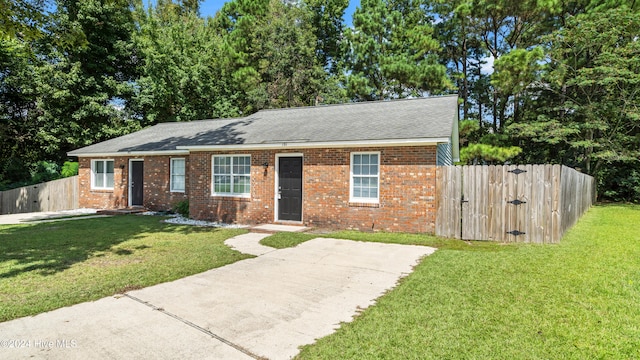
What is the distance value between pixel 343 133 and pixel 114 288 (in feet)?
24.1

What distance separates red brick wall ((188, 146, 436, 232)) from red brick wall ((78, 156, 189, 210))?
2542 millimetres

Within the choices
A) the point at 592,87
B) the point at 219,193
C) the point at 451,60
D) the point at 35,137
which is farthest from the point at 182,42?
the point at 592,87

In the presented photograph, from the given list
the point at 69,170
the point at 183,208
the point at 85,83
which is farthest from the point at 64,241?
the point at 85,83

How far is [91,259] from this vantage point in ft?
22.4

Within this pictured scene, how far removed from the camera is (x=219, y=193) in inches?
489

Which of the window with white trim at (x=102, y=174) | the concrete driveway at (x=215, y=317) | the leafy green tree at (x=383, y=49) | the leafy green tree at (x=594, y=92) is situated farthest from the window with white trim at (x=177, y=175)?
the leafy green tree at (x=594, y=92)

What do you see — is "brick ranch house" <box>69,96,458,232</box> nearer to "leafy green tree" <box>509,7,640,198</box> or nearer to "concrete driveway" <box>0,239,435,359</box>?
"concrete driveway" <box>0,239,435,359</box>

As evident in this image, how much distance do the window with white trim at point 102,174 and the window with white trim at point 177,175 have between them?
4.09 m

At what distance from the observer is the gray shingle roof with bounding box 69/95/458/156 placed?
9883mm

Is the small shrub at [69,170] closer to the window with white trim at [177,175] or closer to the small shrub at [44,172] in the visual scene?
the small shrub at [44,172]

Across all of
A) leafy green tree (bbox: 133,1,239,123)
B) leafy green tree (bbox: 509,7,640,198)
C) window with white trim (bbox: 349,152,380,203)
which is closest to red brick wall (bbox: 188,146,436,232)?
window with white trim (bbox: 349,152,380,203)

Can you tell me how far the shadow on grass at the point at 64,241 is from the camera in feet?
21.1

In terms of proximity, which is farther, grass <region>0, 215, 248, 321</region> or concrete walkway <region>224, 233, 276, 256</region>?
concrete walkway <region>224, 233, 276, 256</region>

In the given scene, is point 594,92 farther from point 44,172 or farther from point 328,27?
point 44,172
